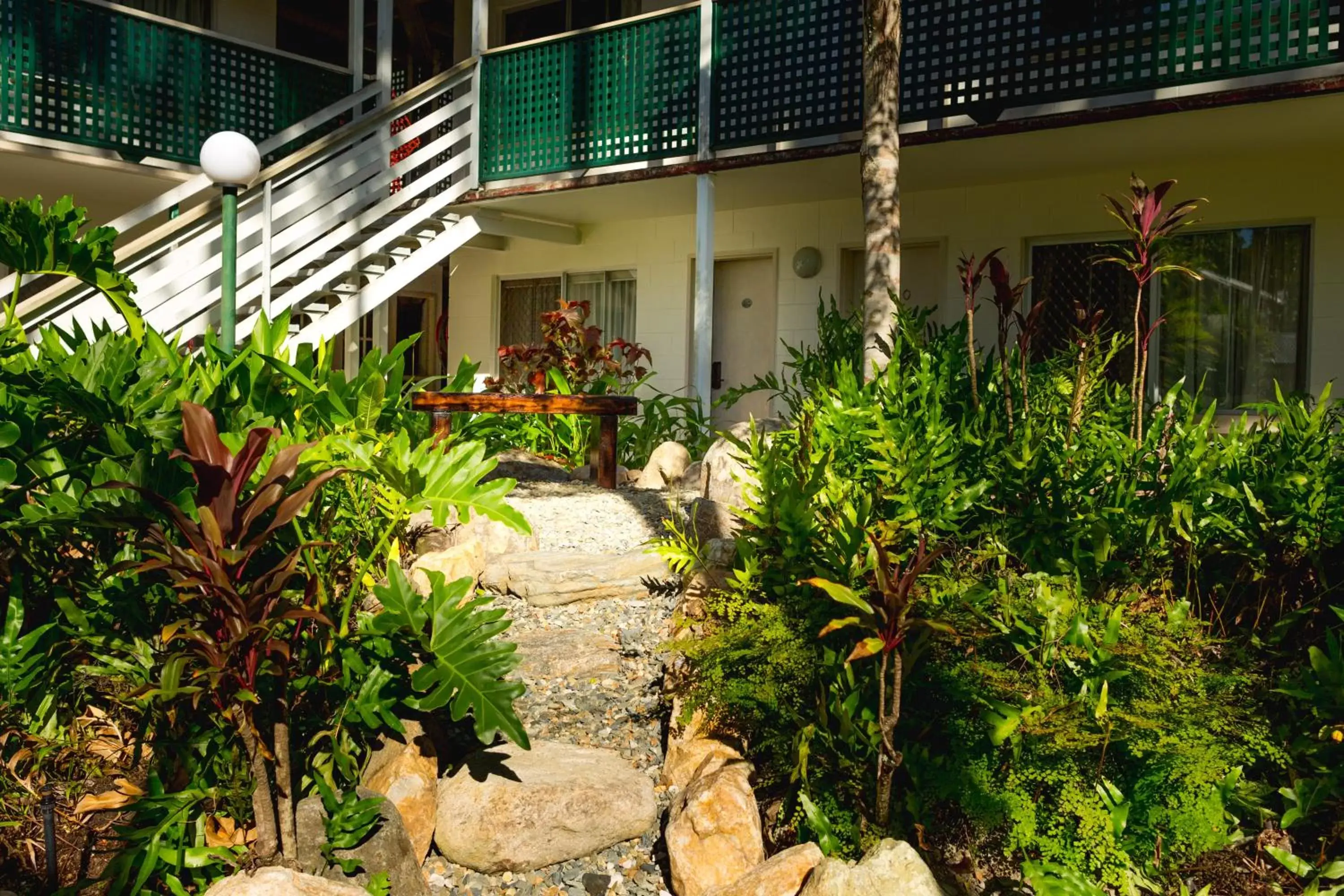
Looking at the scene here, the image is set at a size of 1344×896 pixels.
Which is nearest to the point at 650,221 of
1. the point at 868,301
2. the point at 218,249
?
the point at 218,249

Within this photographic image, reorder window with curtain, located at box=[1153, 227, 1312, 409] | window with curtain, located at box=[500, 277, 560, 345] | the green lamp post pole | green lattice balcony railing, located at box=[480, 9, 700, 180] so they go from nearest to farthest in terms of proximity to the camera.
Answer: the green lamp post pole
window with curtain, located at box=[1153, 227, 1312, 409]
green lattice balcony railing, located at box=[480, 9, 700, 180]
window with curtain, located at box=[500, 277, 560, 345]

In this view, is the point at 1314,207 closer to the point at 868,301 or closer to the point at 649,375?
the point at 868,301

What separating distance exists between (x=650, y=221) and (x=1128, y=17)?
542 centimetres

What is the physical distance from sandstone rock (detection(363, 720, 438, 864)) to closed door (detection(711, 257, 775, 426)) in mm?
7444

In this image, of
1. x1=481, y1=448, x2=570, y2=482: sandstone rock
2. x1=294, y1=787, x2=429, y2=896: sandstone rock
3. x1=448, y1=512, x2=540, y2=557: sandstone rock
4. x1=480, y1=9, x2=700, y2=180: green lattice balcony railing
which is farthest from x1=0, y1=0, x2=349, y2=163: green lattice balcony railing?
x1=294, y1=787, x2=429, y2=896: sandstone rock

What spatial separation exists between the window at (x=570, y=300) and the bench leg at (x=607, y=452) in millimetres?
3998

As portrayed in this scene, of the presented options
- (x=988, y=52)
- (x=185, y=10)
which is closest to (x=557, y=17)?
(x=185, y=10)

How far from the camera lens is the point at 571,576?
18.0 feet

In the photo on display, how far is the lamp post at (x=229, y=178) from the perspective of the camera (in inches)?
240

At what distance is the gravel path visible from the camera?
12.0ft

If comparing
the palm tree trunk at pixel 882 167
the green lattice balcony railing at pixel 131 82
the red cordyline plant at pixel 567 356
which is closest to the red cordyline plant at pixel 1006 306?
the palm tree trunk at pixel 882 167

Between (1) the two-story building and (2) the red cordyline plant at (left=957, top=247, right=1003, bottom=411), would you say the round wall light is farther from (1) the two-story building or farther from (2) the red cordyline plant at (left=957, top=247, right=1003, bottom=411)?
(2) the red cordyline plant at (left=957, top=247, right=1003, bottom=411)

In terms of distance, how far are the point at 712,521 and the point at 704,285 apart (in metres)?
4.40

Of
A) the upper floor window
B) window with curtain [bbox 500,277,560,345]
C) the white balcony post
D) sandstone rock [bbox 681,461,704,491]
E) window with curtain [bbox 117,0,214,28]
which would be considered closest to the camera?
sandstone rock [bbox 681,461,704,491]
